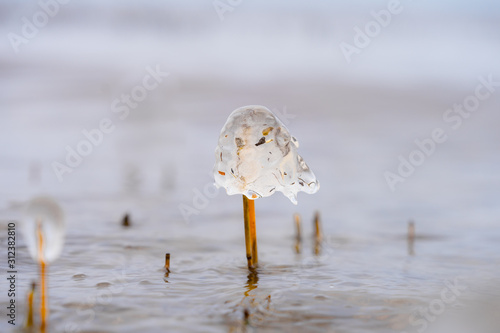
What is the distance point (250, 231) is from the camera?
4004mm

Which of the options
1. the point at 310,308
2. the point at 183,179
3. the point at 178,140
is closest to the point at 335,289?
the point at 310,308

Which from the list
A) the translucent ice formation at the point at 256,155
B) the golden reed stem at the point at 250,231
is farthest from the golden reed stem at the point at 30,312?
the golden reed stem at the point at 250,231

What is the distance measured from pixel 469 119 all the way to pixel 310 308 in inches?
606

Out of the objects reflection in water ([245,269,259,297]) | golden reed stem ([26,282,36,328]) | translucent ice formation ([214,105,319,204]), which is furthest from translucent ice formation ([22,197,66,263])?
reflection in water ([245,269,259,297])

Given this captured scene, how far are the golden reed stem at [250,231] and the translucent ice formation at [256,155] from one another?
0.19m

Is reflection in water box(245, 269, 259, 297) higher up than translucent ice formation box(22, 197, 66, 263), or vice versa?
translucent ice formation box(22, 197, 66, 263)

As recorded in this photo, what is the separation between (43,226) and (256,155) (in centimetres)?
143

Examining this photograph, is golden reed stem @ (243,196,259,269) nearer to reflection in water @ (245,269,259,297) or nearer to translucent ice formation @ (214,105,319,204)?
reflection in water @ (245,269,259,297)

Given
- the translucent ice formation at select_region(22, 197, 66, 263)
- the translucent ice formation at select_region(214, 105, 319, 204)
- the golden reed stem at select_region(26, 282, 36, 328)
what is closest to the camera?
the translucent ice formation at select_region(22, 197, 66, 263)

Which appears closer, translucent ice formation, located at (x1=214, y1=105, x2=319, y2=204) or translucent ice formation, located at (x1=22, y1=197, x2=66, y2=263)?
translucent ice formation, located at (x1=22, y1=197, x2=66, y2=263)

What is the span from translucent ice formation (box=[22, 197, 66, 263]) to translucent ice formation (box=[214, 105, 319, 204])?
4.09ft

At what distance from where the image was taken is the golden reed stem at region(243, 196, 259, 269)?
390 cm

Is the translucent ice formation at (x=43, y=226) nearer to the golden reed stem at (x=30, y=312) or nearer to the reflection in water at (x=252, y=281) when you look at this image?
the golden reed stem at (x=30, y=312)

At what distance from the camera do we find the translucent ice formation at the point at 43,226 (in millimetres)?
2672
